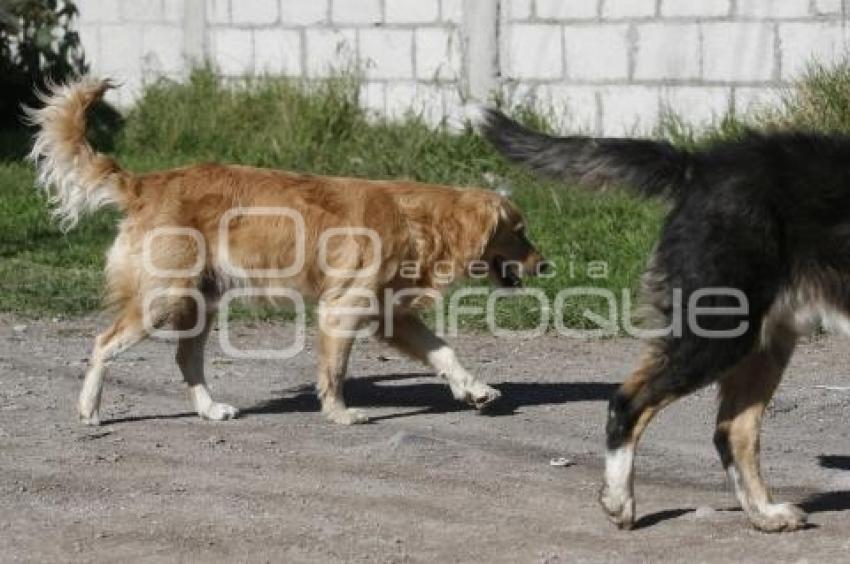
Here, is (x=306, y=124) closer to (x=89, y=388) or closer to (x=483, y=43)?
(x=483, y=43)

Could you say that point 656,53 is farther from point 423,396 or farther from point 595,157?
point 595,157

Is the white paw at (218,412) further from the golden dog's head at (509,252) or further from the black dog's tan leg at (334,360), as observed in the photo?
the golden dog's head at (509,252)

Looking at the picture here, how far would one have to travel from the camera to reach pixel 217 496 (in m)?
6.34

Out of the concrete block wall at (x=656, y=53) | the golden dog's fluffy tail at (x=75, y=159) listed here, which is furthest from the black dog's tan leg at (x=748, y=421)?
the concrete block wall at (x=656, y=53)

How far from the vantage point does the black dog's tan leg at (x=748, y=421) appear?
19.9 ft

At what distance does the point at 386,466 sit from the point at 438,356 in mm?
1233

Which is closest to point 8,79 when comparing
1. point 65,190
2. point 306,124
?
point 306,124

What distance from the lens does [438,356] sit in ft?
26.3

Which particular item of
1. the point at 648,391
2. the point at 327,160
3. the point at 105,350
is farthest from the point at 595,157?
the point at 327,160

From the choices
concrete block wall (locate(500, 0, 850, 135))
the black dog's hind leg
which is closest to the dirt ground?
the black dog's hind leg

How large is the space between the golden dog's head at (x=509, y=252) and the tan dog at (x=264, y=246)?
1 centimetres

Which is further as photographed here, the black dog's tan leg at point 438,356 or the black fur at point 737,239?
the black dog's tan leg at point 438,356

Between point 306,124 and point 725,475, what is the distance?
8772 mm

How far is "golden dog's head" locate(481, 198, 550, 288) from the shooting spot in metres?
8.11
